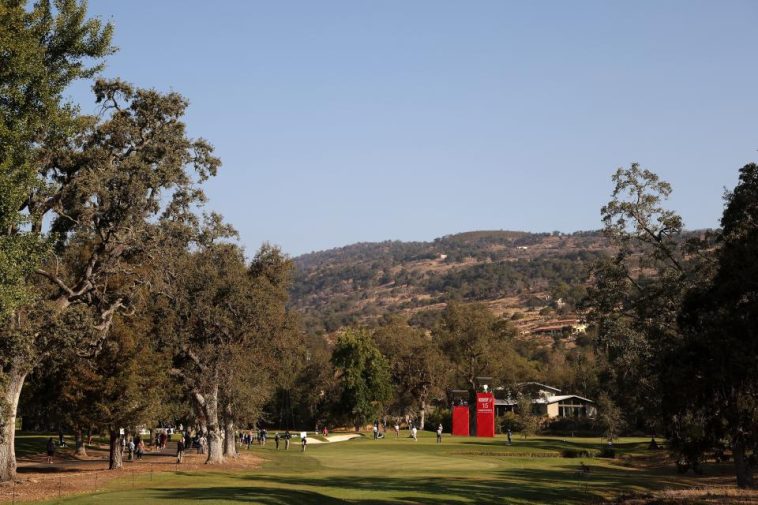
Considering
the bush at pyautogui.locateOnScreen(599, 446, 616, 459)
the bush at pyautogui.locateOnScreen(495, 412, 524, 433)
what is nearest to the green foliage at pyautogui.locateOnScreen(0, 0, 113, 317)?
the bush at pyautogui.locateOnScreen(599, 446, 616, 459)

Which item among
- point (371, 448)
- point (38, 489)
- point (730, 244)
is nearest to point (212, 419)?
point (38, 489)

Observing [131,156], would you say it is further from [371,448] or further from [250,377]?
[371,448]

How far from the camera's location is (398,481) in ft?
151

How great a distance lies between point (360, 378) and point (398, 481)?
6385cm

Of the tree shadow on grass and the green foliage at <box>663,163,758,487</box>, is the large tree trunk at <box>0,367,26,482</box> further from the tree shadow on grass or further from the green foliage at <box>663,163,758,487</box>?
the green foliage at <box>663,163,758,487</box>

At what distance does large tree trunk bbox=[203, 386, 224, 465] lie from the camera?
5703 cm

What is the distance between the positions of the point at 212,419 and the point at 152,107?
2300 centimetres

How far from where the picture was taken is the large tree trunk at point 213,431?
57031 millimetres

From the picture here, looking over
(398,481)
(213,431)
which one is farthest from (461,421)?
(398,481)

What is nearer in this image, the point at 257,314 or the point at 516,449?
the point at 257,314

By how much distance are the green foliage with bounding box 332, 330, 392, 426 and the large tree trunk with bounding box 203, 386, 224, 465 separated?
170 ft

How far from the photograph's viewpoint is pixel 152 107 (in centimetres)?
4503

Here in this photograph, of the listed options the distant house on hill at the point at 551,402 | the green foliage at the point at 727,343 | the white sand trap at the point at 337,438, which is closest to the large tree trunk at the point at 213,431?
the green foliage at the point at 727,343

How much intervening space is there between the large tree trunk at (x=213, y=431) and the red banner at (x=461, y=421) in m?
52.3
